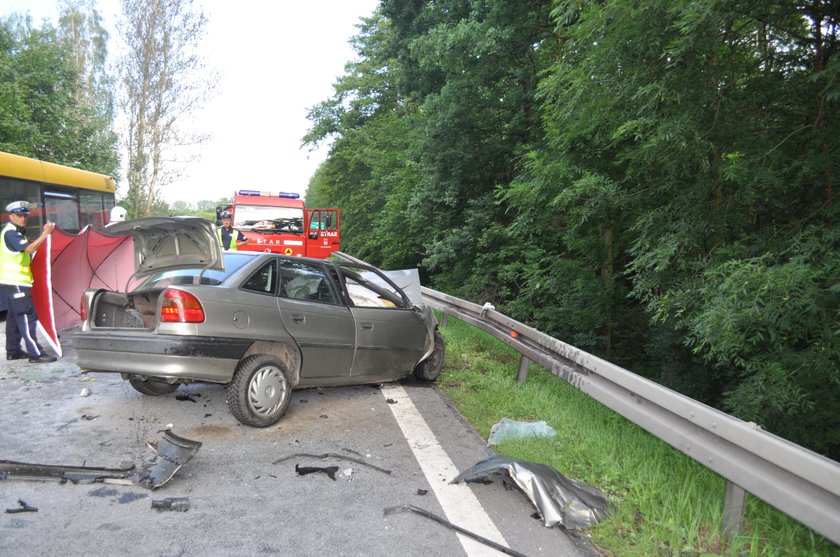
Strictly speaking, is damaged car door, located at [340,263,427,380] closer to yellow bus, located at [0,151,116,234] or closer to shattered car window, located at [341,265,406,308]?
shattered car window, located at [341,265,406,308]

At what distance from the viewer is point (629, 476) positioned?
3932 millimetres

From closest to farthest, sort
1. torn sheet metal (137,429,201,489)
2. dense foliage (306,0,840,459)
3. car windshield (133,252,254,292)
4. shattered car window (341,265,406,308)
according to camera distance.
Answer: torn sheet metal (137,429,201,489) → dense foliage (306,0,840,459) → car windshield (133,252,254,292) → shattered car window (341,265,406,308)

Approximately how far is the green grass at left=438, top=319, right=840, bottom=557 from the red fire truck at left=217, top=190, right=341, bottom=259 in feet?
42.4

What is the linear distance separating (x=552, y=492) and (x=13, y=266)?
672 centimetres

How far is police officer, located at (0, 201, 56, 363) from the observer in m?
6.96

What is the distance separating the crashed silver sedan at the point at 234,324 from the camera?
15.7 feet

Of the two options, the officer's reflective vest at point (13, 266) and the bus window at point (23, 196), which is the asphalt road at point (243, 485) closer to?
the officer's reflective vest at point (13, 266)

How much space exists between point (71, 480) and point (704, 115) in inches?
220

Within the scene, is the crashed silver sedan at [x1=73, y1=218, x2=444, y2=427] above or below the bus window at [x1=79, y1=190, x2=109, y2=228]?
below

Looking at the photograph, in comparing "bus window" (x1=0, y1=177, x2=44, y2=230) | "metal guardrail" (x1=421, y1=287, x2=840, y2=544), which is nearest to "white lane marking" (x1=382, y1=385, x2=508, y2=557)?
"metal guardrail" (x1=421, y1=287, x2=840, y2=544)

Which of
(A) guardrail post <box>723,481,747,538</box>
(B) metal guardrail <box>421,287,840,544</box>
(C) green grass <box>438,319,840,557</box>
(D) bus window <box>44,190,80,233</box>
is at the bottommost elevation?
(C) green grass <box>438,319,840,557</box>

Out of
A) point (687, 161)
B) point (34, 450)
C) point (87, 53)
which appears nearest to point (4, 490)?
point (34, 450)

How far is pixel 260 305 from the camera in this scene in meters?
5.13

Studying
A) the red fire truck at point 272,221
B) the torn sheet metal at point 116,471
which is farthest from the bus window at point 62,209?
the torn sheet metal at point 116,471
